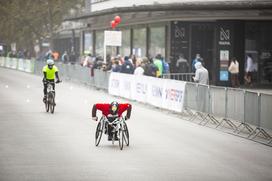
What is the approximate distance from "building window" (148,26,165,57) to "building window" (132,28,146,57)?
4.64ft

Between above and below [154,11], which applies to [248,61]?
below

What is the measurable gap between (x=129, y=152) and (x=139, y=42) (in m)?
37.0

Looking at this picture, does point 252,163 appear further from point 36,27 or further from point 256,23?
point 36,27

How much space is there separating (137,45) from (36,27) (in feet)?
107

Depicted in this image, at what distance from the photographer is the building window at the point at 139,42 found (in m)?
52.0

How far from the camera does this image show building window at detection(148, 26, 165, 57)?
48312 millimetres

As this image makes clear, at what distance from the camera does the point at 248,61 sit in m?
42.7

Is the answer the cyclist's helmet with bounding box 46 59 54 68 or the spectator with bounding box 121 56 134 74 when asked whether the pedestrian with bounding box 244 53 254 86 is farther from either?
the cyclist's helmet with bounding box 46 59 54 68

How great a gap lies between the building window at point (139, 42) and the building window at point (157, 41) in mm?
1414

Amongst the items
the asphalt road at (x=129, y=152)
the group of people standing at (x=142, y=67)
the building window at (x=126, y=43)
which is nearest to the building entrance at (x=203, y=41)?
the group of people standing at (x=142, y=67)

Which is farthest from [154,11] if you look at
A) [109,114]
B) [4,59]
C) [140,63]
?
[4,59]

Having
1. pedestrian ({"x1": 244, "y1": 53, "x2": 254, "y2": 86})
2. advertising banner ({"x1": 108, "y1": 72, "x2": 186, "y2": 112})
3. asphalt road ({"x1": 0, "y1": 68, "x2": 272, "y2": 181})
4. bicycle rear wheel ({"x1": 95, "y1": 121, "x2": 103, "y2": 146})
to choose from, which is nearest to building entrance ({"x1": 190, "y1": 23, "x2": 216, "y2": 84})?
pedestrian ({"x1": 244, "y1": 53, "x2": 254, "y2": 86})

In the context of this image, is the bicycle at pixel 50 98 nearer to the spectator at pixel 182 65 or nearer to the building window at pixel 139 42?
the spectator at pixel 182 65

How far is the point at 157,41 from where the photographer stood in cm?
4934
